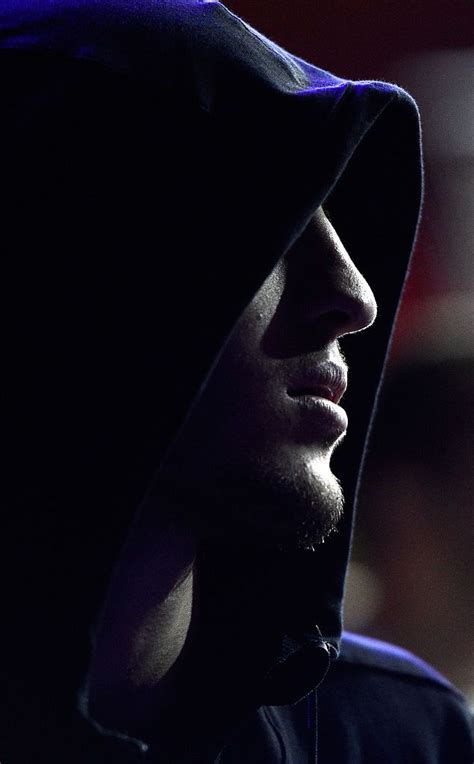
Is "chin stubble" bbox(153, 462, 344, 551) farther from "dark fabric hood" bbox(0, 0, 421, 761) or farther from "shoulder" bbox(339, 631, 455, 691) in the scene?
"shoulder" bbox(339, 631, 455, 691)

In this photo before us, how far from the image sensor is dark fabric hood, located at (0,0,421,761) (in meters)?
1.00

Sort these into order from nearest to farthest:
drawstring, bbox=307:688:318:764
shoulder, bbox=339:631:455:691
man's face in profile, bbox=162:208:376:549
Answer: man's face in profile, bbox=162:208:376:549 < drawstring, bbox=307:688:318:764 < shoulder, bbox=339:631:455:691

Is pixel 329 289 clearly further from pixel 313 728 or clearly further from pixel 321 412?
pixel 313 728

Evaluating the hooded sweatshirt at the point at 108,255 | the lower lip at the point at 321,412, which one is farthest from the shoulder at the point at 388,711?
the lower lip at the point at 321,412

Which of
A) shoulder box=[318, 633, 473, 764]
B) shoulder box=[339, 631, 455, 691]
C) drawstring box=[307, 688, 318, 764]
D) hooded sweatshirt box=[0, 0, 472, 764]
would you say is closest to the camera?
hooded sweatshirt box=[0, 0, 472, 764]

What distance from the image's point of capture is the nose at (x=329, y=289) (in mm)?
1179

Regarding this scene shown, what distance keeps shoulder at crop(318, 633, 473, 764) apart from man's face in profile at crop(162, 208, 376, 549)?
17.8 inches

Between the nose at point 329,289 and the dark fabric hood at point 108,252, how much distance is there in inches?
5.8

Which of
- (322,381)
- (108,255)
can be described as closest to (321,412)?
(322,381)

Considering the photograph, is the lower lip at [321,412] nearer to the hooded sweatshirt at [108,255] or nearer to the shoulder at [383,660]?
the hooded sweatshirt at [108,255]

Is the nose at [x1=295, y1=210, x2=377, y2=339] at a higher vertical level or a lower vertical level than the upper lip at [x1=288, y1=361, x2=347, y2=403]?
higher

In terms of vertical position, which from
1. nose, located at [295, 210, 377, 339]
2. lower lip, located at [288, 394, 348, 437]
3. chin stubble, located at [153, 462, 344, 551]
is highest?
nose, located at [295, 210, 377, 339]

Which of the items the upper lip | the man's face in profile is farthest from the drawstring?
the upper lip

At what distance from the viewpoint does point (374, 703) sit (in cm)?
155
